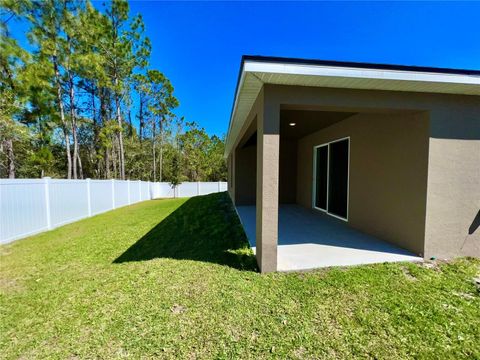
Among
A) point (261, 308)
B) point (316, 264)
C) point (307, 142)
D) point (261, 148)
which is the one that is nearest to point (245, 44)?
point (307, 142)

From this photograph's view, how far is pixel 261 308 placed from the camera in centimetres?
253

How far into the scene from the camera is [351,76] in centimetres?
300

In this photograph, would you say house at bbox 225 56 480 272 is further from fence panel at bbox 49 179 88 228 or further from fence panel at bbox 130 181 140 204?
fence panel at bbox 130 181 140 204

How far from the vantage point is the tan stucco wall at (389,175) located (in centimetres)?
373

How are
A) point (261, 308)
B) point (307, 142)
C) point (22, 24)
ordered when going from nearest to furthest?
point (261, 308) < point (307, 142) < point (22, 24)

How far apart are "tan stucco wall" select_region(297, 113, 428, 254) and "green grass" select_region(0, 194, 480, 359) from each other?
856mm

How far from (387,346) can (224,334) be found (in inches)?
58.5

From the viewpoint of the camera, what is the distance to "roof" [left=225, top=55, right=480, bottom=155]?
9.34 ft

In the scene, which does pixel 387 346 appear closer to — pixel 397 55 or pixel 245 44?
pixel 397 55

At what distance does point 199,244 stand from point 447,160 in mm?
4678

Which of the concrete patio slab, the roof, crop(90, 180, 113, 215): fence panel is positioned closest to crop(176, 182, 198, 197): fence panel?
crop(90, 180, 113, 215): fence panel

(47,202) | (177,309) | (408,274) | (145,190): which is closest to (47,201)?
(47,202)

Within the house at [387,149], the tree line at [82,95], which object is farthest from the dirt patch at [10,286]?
the tree line at [82,95]

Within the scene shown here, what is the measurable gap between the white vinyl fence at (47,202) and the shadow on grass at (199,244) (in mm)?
3317
